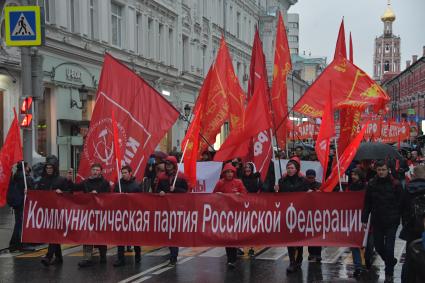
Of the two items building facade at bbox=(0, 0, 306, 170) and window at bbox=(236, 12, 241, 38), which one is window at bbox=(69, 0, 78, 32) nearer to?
building facade at bbox=(0, 0, 306, 170)

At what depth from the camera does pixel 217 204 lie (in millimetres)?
9867

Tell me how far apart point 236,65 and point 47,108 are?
24929 millimetres

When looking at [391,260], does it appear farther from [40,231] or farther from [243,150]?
[40,231]

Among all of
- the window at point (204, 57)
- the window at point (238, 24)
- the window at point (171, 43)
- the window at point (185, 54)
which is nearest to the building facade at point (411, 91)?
the window at point (238, 24)

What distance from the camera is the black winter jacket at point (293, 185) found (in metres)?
9.77

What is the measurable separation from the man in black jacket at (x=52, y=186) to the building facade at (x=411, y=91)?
74.2 m

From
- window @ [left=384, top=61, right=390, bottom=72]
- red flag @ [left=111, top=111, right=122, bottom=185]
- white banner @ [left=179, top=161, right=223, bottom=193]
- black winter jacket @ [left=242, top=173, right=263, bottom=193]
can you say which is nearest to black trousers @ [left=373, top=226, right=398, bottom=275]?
black winter jacket @ [left=242, top=173, right=263, bottom=193]

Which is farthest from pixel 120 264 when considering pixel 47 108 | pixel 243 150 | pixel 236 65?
pixel 236 65

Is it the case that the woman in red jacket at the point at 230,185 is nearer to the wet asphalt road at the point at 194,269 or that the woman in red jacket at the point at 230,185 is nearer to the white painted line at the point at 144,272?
the wet asphalt road at the point at 194,269

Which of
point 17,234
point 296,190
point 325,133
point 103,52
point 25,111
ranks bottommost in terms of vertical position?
point 17,234

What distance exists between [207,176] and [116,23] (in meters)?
16.1

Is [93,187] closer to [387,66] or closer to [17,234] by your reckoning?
[17,234]

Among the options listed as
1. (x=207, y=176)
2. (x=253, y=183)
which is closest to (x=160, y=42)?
(x=207, y=176)

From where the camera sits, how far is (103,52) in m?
26.8
